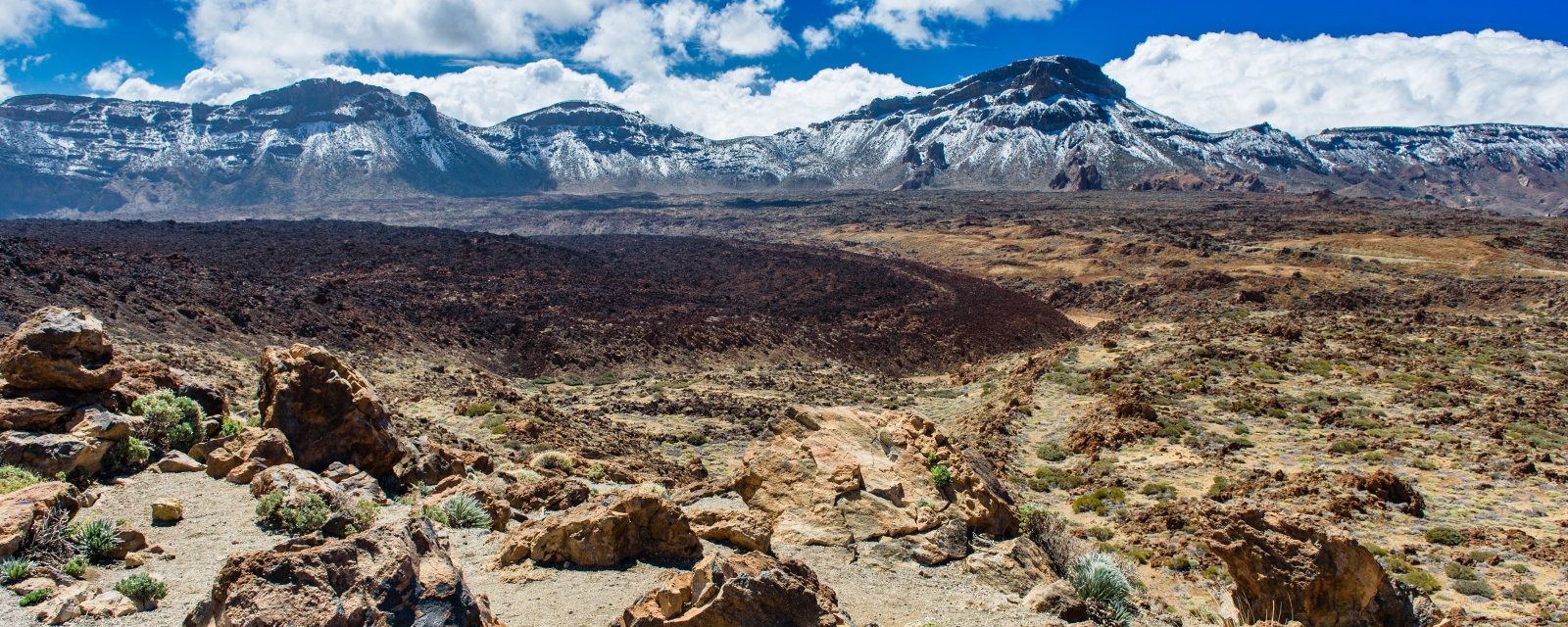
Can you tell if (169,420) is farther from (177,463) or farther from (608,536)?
(608,536)

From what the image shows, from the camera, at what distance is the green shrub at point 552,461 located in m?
11.4

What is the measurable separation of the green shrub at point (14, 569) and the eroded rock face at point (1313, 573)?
9501 mm

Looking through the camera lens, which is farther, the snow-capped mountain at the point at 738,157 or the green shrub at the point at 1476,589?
the snow-capped mountain at the point at 738,157

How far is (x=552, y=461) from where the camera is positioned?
11.6 metres

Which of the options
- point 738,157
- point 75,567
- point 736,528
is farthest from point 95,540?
point 738,157

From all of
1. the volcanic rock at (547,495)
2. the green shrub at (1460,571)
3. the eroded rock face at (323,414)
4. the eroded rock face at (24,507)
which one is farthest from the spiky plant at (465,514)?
the green shrub at (1460,571)

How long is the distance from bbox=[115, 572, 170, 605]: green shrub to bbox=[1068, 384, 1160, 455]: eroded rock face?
48.4 ft

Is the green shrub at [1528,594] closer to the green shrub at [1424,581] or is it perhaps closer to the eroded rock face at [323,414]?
the green shrub at [1424,581]

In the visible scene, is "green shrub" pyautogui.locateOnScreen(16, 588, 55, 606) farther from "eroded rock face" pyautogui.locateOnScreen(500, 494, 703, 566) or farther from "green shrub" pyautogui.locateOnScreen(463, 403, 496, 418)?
"green shrub" pyautogui.locateOnScreen(463, 403, 496, 418)

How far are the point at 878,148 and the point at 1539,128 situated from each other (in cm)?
16798

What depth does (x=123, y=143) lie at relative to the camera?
148 meters

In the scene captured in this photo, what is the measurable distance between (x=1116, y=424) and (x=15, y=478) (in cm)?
1698

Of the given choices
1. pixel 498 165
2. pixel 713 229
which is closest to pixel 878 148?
pixel 498 165

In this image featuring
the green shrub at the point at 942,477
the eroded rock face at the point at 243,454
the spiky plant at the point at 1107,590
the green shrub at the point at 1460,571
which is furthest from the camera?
the green shrub at the point at 942,477
